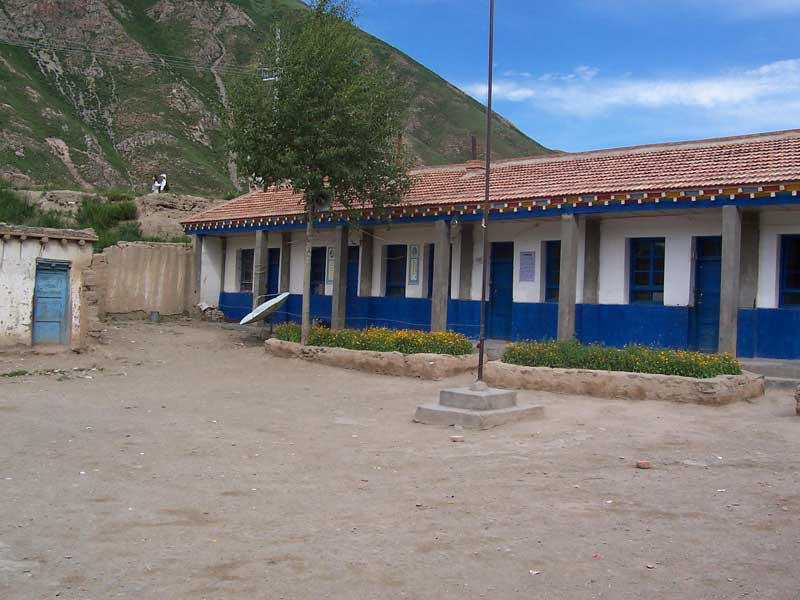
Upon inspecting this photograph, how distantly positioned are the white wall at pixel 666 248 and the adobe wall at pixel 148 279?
40.6 feet

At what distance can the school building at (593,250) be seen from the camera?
44.3ft

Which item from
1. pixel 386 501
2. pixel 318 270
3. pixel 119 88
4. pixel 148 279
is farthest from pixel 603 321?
pixel 119 88

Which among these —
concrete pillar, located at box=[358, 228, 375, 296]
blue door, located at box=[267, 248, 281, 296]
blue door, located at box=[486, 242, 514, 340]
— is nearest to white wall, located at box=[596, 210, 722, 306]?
blue door, located at box=[486, 242, 514, 340]

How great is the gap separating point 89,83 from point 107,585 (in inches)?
2414

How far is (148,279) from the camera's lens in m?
22.6

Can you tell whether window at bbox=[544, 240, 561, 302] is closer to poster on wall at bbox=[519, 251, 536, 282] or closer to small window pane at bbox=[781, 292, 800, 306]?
poster on wall at bbox=[519, 251, 536, 282]

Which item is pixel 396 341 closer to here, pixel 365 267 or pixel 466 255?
pixel 466 255

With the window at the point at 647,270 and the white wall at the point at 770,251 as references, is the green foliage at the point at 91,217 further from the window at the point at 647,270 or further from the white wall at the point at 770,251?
the white wall at the point at 770,251

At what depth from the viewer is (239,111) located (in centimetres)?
1619

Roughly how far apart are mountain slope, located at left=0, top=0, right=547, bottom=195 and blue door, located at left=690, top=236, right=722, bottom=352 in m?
31.1

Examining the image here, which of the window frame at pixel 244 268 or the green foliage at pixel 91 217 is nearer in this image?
the window frame at pixel 244 268

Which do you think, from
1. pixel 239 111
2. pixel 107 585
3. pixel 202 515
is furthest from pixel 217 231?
pixel 107 585

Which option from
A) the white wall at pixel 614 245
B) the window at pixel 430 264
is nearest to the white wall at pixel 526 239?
the white wall at pixel 614 245

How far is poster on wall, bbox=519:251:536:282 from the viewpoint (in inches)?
663
